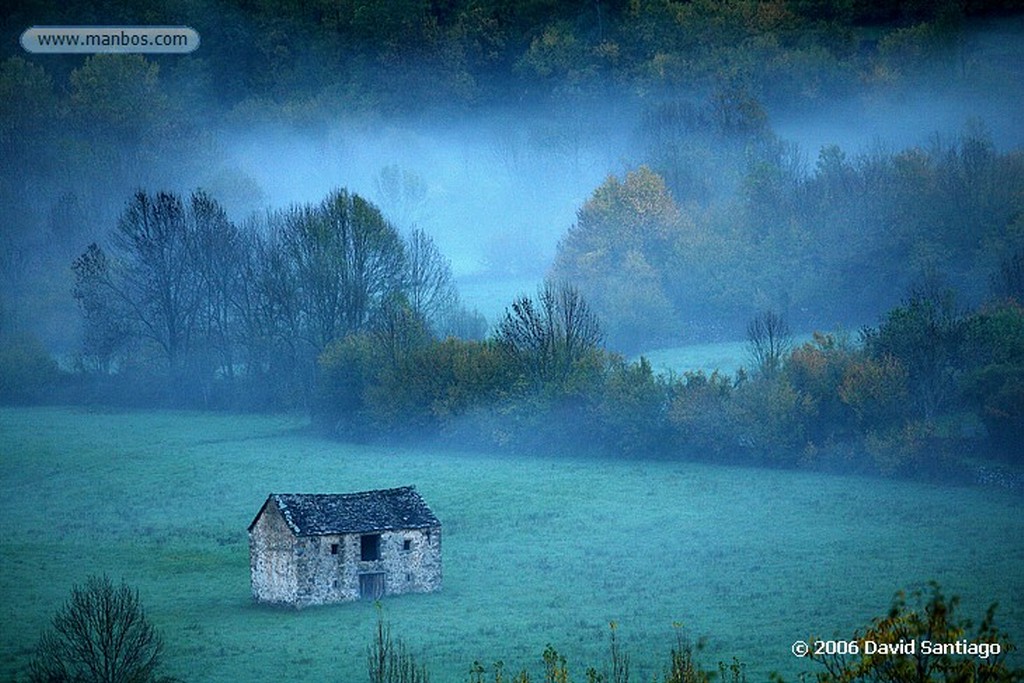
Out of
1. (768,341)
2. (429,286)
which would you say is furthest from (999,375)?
(429,286)

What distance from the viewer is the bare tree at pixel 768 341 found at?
2559 inches

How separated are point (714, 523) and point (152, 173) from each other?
6733 cm

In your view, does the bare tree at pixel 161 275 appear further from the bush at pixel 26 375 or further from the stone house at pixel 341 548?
the stone house at pixel 341 548

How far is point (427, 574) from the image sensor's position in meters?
42.1

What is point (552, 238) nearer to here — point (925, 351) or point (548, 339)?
point (548, 339)

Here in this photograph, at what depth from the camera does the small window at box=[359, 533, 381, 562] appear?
4106 centimetres

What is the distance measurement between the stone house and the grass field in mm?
793

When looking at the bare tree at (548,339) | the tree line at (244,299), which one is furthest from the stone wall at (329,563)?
the tree line at (244,299)

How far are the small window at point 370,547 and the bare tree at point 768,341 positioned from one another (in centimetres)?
2611

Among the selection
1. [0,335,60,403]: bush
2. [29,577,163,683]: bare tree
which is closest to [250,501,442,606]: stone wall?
[29,577,163,683]: bare tree

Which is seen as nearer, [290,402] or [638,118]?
[290,402]

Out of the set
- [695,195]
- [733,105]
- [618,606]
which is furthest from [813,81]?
[618,606]

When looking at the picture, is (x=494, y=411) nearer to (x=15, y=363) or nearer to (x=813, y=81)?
(x=15, y=363)

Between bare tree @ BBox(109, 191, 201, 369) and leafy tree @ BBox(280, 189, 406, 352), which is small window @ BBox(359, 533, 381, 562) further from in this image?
bare tree @ BBox(109, 191, 201, 369)
